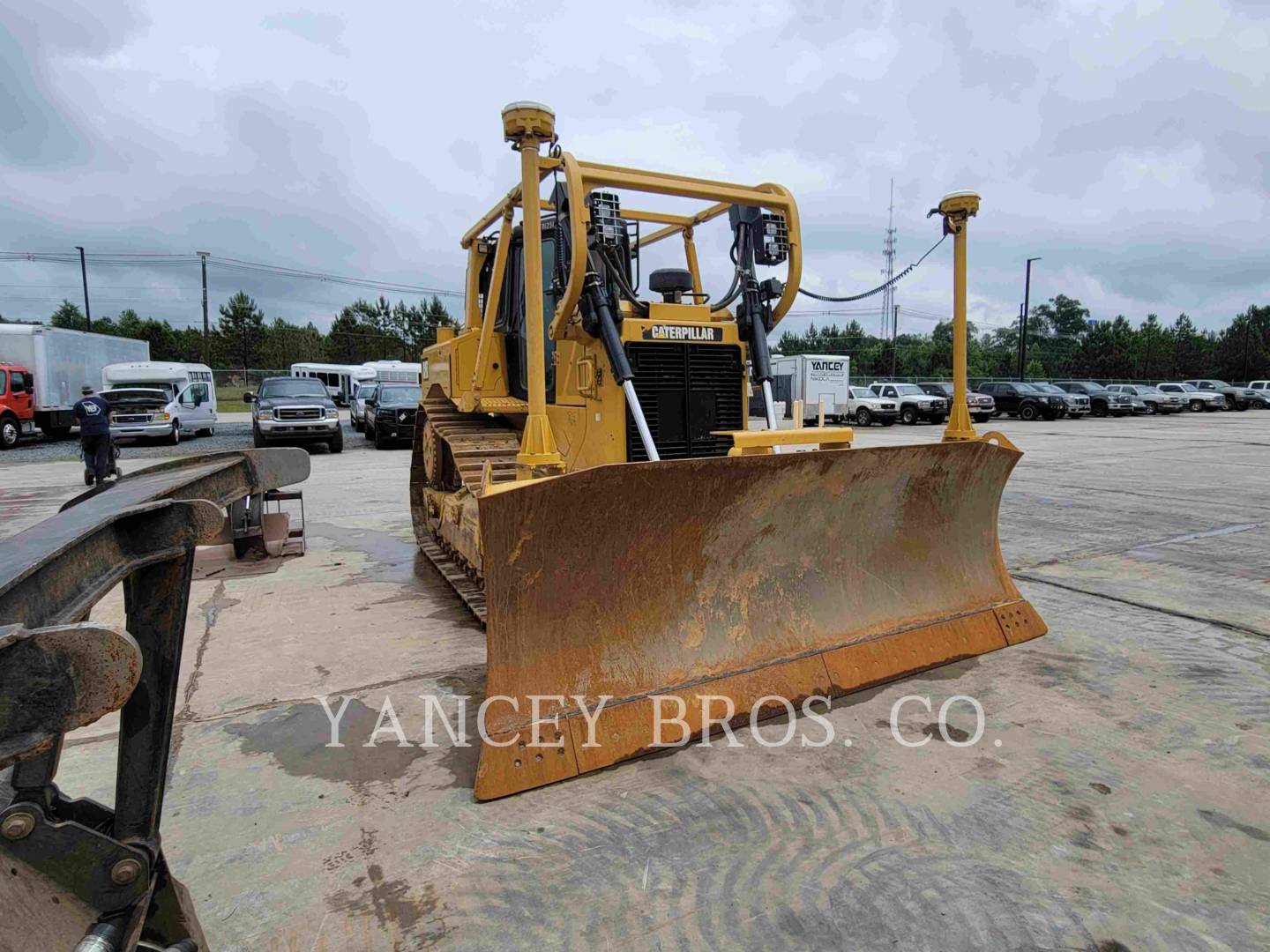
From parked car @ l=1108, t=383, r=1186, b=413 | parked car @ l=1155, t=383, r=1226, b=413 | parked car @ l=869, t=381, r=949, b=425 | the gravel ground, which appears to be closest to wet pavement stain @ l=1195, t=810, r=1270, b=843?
the gravel ground

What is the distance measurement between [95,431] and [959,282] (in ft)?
38.8

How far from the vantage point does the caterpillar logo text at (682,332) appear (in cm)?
477

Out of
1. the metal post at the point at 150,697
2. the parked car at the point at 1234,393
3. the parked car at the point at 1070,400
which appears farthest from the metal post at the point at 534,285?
the parked car at the point at 1234,393

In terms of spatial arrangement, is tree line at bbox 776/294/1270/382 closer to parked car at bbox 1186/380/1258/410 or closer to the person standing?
parked car at bbox 1186/380/1258/410

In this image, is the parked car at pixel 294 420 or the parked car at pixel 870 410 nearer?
the parked car at pixel 294 420

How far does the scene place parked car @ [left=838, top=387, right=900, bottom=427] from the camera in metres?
27.4

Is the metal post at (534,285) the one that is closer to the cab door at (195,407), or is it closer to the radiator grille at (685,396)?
the radiator grille at (685,396)

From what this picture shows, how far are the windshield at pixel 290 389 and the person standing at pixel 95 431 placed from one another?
678 centimetres

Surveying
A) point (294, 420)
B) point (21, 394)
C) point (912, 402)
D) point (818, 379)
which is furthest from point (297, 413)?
point (912, 402)

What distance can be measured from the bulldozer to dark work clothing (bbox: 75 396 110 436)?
8383mm

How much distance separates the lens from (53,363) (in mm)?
21297

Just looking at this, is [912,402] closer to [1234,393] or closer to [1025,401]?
[1025,401]

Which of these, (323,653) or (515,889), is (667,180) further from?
(515,889)

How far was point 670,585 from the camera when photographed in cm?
361
